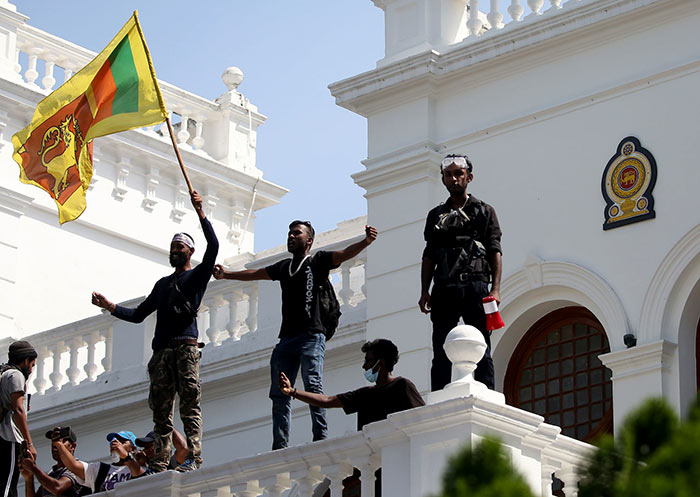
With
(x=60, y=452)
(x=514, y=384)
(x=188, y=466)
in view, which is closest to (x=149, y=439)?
(x=60, y=452)

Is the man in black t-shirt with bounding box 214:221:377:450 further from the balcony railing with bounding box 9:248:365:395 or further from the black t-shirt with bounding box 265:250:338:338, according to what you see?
the balcony railing with bounding box 9:248:365:395

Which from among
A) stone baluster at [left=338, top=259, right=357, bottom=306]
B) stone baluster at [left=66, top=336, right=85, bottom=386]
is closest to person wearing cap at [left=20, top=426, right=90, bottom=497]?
stone baluster at [left=338, top=259, right=357, bottom=306]

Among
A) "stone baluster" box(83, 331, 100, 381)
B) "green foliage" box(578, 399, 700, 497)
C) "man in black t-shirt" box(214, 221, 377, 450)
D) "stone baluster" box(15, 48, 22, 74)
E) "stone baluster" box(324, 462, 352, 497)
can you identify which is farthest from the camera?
"stone baluster" box(15, 48, 22, 74)

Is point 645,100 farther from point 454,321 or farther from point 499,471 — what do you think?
point 499,471

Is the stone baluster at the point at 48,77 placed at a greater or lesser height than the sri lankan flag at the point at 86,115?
greater

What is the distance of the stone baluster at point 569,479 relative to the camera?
8.68 meters

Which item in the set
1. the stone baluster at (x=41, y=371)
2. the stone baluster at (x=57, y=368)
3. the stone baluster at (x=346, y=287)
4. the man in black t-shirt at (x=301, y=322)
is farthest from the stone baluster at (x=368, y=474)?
the stone baluster at (x=41, y=371)

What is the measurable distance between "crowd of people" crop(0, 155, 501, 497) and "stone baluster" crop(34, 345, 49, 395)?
6.20m

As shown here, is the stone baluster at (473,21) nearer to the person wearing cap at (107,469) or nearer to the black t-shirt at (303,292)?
the black t-shirt at (303,292)

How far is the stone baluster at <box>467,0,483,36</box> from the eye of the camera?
1518 centimetres

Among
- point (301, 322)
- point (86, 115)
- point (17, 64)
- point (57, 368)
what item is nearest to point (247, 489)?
point (301, 322)

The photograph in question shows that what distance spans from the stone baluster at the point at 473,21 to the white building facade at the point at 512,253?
0.02 metres

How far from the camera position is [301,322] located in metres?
10.7

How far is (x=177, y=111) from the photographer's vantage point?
72.2ft
